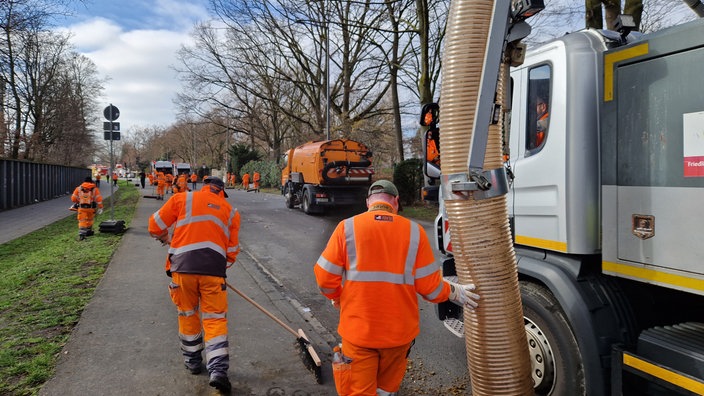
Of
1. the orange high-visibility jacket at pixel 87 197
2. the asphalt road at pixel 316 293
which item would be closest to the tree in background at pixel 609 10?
the asphalt road at pixel 316 293

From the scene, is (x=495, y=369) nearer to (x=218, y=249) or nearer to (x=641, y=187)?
(x=641, y=187)

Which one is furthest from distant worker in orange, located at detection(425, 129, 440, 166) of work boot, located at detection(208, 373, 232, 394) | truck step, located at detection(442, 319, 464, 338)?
work boot, located at detection(208, 373, 232, 394)

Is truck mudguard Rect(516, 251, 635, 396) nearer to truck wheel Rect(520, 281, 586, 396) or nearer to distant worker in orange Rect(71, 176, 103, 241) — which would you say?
truck wheel Rect(520, 281, 586, 396)

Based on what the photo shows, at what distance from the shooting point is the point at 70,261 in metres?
8.21

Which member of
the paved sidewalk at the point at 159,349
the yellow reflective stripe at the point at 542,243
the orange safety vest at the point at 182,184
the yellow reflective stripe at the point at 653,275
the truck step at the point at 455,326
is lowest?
the paved sidewalk at the point at 159,349

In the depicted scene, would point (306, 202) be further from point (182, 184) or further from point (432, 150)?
point (432, 150)

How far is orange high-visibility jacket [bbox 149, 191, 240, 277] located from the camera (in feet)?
12.5

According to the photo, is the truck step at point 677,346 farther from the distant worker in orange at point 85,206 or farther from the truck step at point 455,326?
the distant worker in orange at point 85,206

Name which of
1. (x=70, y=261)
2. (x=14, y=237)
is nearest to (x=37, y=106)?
(x=14, y=237)

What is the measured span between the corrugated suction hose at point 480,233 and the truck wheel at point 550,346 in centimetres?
38

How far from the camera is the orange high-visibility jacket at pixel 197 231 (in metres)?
3.80

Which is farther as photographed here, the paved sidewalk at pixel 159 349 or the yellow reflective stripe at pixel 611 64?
the paved sidewalk at pixel 159 349

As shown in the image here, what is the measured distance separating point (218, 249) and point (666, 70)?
3.31 meters

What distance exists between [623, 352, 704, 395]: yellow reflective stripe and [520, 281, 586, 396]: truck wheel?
335mm
